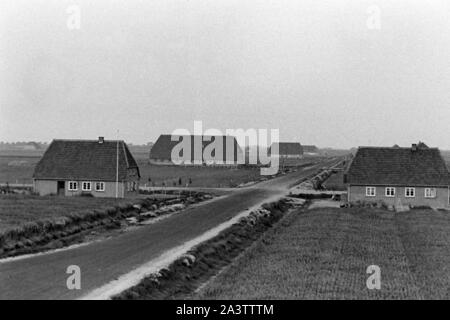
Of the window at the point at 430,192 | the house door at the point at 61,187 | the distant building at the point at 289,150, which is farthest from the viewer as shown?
the distant building at the point at 289,150

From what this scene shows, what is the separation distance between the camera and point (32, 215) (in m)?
30.6

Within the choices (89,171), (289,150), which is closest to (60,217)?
(89,171)

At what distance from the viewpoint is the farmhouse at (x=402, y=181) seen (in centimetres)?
4478

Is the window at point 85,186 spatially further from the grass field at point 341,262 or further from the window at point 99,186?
the grass field at point 341,262

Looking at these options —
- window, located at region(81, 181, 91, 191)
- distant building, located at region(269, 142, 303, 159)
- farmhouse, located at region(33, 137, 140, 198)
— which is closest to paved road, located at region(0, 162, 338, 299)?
farmhouse, located at region(33, 137, 140, 198)

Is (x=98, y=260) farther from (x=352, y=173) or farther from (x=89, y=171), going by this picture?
(x=352, y=173)

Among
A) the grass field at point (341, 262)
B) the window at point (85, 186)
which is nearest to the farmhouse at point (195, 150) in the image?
the window at point (85, 186)

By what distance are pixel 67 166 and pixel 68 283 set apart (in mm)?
32615

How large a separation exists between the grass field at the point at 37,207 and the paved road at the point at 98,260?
14.9 feet

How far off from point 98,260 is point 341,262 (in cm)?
937

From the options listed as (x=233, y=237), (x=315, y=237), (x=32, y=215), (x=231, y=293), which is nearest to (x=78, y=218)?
(x=32, y=215)

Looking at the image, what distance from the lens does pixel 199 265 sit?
20953 mm

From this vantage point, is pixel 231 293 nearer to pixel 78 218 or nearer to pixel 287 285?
pixel 287 285
